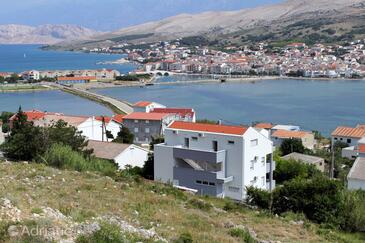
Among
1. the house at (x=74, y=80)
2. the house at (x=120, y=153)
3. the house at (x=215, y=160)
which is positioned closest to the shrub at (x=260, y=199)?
the house at (x=215, y=160)

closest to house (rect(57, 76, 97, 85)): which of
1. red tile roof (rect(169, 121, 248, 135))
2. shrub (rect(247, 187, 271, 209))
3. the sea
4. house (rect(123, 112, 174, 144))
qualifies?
the sea

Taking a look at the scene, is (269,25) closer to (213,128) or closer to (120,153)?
(120,153)

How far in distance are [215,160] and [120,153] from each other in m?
1.61

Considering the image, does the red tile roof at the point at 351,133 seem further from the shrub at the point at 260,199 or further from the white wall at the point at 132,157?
the shrub at the point at 260,199

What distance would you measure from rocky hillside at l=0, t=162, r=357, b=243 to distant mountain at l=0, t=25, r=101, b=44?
401 ft

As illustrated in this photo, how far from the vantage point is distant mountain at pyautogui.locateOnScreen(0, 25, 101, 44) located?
12431cm

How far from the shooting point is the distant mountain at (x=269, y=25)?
2380 inches

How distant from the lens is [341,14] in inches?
2699

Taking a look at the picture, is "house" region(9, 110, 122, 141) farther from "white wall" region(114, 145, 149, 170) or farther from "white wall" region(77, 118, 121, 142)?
"white wall" region(114, 145, 149, 170)

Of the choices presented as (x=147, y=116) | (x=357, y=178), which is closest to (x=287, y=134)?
(x=147, y=116)

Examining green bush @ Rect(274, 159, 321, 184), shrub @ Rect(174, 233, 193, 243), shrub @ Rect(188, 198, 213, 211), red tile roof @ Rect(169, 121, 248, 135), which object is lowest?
green bush @ Rect(274, 159, 321, 184)

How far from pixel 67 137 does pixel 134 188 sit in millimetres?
3222

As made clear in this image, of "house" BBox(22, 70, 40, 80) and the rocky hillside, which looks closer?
the rocky hillside

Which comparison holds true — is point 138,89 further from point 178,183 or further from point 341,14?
point 341,14
